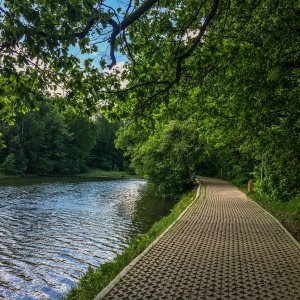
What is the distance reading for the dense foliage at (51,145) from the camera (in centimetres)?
5632

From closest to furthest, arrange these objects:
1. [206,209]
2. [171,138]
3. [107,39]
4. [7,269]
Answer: [107,39]
[7,269]
[206,209]
[171,138]

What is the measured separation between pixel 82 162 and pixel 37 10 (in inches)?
2890

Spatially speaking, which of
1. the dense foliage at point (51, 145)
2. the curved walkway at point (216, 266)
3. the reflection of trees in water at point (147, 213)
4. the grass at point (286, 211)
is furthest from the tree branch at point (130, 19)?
the dense foliage at point (51, 145)

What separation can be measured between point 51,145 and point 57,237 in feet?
195

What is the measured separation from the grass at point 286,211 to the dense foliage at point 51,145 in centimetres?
4268

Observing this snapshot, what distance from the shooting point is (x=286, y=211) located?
1447cm

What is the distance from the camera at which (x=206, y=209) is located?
50.0 ft

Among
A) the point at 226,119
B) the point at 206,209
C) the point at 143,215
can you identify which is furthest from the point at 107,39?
the point at 143,215

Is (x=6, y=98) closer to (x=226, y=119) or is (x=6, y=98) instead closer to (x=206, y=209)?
→ (x=226, y=119)

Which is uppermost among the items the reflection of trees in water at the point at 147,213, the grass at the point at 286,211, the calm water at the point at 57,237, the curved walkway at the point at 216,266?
the grass at the point at 286,211

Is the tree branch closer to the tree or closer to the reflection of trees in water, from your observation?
the reflection of trees in water

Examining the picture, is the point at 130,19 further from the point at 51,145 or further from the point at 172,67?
the point at 51,145

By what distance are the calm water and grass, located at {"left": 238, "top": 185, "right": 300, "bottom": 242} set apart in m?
6.04

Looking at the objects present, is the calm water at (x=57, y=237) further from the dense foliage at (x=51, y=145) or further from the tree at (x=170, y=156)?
the dense foliage at (x=51, y=145)
